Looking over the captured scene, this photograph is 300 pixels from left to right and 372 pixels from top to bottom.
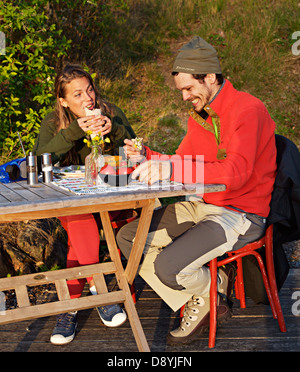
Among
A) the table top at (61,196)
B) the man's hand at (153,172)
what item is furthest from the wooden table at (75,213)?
the man's hand at (153,172)

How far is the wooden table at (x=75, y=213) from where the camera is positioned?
215 centimetres

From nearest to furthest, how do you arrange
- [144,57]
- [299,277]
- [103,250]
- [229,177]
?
[229,177], [299,277], [103,250], [144,57]

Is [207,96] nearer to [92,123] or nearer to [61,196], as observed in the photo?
[92,123]

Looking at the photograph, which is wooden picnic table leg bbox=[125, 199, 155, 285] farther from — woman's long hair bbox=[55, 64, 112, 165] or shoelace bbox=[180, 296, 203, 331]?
woman's long hair bbox=[55, 64, 112, 165]

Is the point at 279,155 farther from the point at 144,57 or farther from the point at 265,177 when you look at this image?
the point at 144,57

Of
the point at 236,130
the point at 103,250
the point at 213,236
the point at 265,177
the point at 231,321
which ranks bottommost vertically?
the point at 103,250

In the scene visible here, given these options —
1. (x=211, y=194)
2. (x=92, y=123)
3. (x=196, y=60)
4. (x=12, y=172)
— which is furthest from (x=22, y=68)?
(x=211, y=194)

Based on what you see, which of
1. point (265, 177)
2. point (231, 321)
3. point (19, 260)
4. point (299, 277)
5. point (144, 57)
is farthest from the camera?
point (144, 57)

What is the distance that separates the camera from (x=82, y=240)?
117 inches

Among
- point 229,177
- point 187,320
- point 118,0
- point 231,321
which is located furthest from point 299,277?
point 118,0

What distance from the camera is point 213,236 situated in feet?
8.52

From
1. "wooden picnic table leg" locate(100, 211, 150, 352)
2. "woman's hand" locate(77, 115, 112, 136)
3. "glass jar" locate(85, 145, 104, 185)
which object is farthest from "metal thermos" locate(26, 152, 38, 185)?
"wooden picnic table leg" locate(100, 211, 150, 352)

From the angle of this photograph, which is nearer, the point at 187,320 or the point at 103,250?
the point at 187,320

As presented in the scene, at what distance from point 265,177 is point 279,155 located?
0.59 ft
